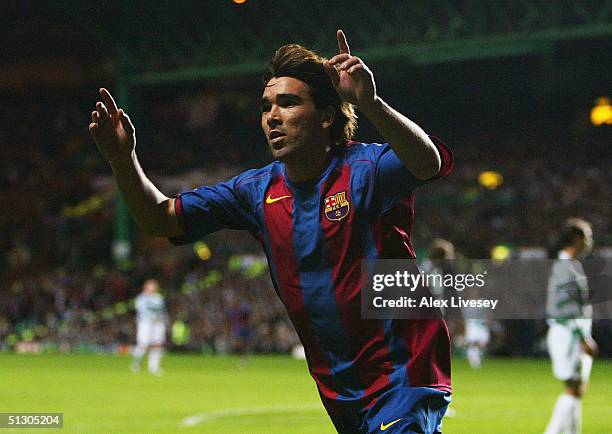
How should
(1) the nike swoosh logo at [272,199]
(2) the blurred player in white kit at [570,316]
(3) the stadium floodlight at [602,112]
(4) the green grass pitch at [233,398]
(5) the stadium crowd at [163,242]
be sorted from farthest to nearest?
(3) the stadium floodlight at [602,112], (5) the stadium crowd at [163,242], (4) the green grass pitch at [233,398], (2) the blurred player in white kit at [570,316], (1) the nike swoosh logo at [272,199]

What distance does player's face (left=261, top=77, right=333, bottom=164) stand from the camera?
13.5 ft

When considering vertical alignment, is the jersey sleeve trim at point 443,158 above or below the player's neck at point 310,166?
below

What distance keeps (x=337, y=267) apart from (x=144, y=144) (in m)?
37.3

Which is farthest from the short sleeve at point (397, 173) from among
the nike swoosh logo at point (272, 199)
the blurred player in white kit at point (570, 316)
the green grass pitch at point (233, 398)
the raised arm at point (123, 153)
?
the green grass pitch at point (233, 398)

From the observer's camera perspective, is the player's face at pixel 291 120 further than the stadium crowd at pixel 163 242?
No

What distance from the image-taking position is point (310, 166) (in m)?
4.25

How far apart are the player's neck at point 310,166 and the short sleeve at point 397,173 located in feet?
0.86

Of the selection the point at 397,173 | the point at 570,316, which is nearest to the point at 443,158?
the point at 397,173

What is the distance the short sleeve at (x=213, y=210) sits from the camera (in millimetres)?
4516

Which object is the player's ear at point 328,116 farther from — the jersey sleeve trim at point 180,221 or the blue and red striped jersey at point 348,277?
the jersey sleeve trim at point 180,221

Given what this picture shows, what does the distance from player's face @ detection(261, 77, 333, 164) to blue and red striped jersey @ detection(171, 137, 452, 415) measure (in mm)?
148

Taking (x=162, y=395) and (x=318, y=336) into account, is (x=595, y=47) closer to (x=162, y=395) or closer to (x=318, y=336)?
(x=162, y=395)

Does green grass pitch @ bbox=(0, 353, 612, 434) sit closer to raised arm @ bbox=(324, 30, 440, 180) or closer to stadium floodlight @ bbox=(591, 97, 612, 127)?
raised arm @ bbox=(324, 30, 440, 180)

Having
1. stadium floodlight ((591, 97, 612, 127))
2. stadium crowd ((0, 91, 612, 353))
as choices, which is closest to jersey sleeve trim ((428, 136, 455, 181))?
stadium crowd ((0, 91, 612, 353))
